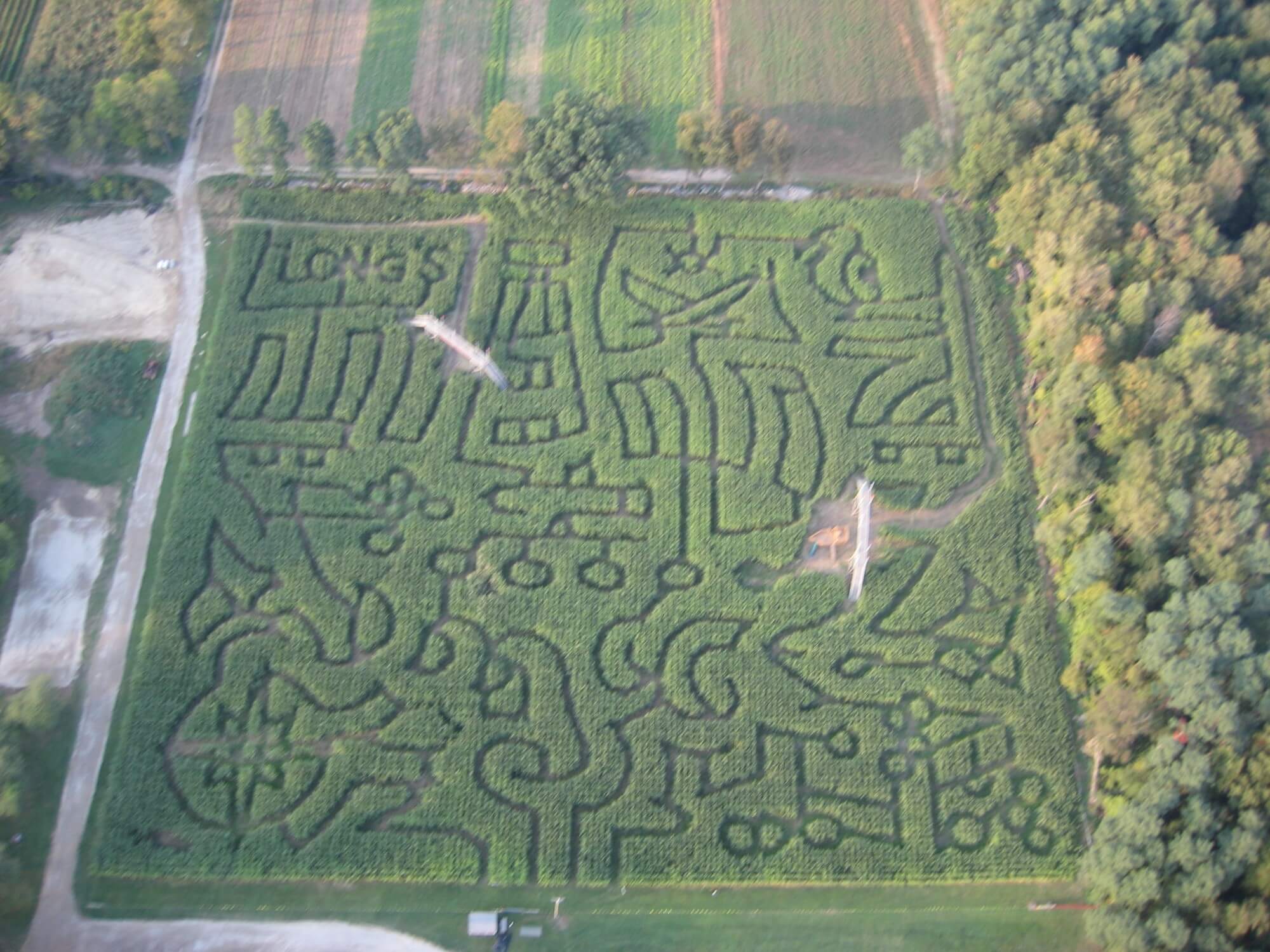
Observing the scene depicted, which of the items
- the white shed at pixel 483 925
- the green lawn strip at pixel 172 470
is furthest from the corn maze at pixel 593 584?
the white shed at pixel 483 925

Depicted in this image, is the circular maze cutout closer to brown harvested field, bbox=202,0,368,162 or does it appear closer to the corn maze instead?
the corn maze

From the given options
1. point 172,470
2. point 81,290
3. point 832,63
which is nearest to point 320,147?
point 81,290

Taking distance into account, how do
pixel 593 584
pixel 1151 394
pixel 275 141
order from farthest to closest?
pixel 275 141
pixel 593 584
pixel 1151 394

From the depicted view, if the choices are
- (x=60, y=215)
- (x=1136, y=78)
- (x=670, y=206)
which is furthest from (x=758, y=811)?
(x=60, y=215)

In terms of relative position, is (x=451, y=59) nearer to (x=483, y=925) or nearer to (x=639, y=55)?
(x=639, y=55)

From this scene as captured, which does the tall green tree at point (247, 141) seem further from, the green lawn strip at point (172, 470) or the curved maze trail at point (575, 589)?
the green lawn strip at point (172, 470)

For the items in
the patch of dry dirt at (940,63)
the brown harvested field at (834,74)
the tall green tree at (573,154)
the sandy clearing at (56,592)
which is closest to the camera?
the sandy clearing at (56,592)
